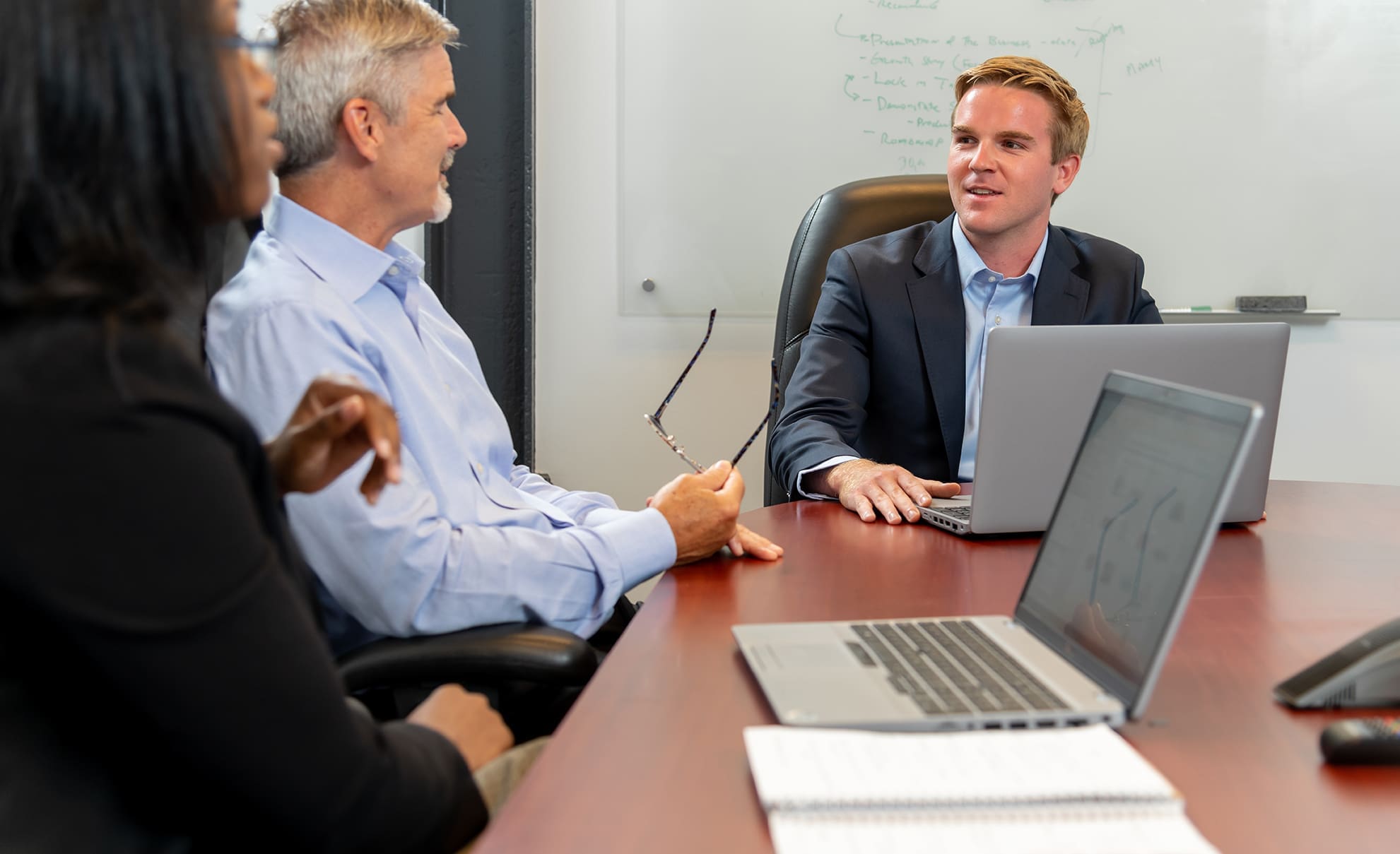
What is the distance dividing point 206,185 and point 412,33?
94 centimetres

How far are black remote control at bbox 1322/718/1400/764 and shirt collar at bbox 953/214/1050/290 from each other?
1.33 metres

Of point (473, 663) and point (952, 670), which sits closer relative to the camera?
point (952, 670)

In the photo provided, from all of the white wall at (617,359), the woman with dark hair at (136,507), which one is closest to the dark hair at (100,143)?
the woman with dark hair at (136,507)

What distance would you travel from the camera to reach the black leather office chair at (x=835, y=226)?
2.11 m

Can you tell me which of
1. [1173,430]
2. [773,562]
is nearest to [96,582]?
[1173,430]

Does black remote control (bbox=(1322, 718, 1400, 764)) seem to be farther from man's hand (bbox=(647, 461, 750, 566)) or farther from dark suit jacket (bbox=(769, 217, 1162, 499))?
dark suit jacket (bbox=(769, 217, 1162, 499))

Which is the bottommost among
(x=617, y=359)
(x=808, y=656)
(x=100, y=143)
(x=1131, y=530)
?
(x=617, y=359)

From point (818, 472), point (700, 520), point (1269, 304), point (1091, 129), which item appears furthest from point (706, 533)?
point (1269, 304)

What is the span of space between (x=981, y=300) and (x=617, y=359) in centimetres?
110

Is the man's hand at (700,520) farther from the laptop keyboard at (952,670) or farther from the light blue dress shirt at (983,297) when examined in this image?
the light blue dress shirt at (983,297)

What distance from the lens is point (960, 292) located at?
6.46 feet

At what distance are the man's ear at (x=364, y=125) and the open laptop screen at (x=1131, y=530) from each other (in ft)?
3.11

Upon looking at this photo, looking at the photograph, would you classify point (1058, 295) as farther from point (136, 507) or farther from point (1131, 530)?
point (136, 507)

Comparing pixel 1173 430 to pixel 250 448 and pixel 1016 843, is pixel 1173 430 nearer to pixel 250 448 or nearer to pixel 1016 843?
pixel 1016 843
